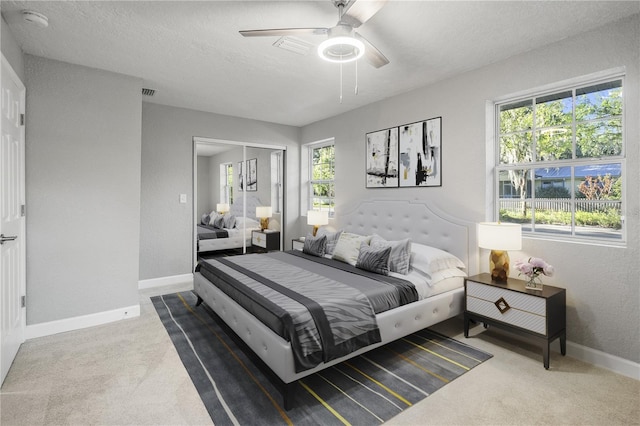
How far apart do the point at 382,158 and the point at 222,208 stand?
2.73m

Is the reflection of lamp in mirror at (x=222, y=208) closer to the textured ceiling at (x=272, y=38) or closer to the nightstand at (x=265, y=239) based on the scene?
the nightstand at (x=265, y=239)

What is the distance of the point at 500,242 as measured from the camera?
272 cm

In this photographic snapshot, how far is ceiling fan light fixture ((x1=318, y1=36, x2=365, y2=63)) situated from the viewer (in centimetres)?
200

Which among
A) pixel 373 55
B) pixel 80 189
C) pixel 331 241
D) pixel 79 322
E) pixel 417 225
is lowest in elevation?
pixel 79 322

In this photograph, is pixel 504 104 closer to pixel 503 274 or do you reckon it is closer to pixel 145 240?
pixel 503 274

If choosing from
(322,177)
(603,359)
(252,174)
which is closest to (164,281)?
(252,174)

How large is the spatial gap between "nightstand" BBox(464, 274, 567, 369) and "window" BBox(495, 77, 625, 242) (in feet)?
2.10

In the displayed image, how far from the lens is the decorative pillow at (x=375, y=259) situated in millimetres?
3134

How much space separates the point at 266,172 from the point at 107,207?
273cm

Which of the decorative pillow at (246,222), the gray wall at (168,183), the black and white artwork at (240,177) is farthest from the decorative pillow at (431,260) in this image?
the gray wall at (168,183)

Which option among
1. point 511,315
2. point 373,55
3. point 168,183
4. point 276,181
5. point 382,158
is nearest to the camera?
point 373,55

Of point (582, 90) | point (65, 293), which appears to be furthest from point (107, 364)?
point (582, 90)

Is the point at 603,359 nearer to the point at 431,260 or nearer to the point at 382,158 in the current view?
the point at 431,260

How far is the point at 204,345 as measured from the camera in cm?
279
